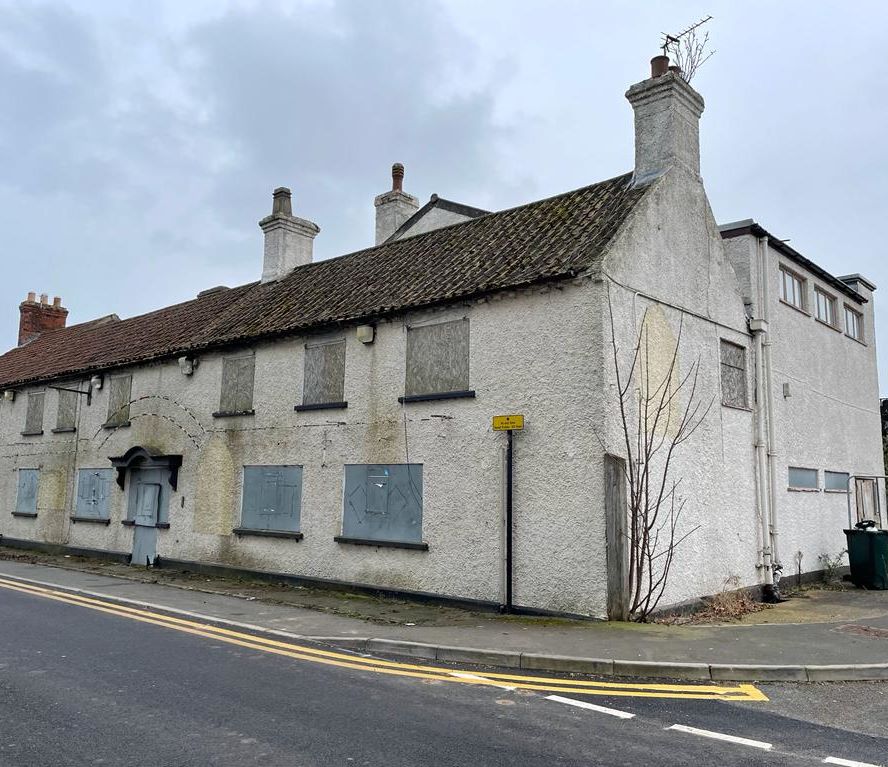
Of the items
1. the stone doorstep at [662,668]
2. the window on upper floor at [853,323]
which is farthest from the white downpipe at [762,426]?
the stone doorstep at [662,668]

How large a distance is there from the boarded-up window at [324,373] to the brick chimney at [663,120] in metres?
6.28

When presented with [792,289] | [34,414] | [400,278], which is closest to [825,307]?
[792,289]

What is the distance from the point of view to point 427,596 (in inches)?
478

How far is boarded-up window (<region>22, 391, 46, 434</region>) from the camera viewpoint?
2267cm

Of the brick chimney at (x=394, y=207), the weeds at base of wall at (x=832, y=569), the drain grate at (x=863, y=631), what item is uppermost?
the brick chimney at (x=394, y=207)

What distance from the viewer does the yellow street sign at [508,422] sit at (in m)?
11.4

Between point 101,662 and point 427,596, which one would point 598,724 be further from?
point 427,596

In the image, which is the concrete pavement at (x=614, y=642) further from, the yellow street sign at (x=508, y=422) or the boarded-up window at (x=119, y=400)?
the boarded-up window at (x=119, y=400)

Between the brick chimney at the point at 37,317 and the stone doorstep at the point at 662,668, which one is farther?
the brick chimney at the point at 37,317

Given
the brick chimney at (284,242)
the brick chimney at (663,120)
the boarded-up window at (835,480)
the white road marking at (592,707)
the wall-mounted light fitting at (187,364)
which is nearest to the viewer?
the white road marking at (592,707)

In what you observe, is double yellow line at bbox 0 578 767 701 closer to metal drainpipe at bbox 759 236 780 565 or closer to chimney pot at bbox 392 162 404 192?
metal drainpipe at bbox 759 236 780 565

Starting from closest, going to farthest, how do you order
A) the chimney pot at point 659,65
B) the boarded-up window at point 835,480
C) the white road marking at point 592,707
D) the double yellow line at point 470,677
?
1. the white road marking at point 592,707
2. the double yellow line at point 470,677
3. the chimney pot at point 659,65
4. the boarded-up window at point 835,480

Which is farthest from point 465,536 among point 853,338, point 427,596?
point 853,338

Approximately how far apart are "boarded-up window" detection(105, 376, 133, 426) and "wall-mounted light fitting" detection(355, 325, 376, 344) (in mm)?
8582
